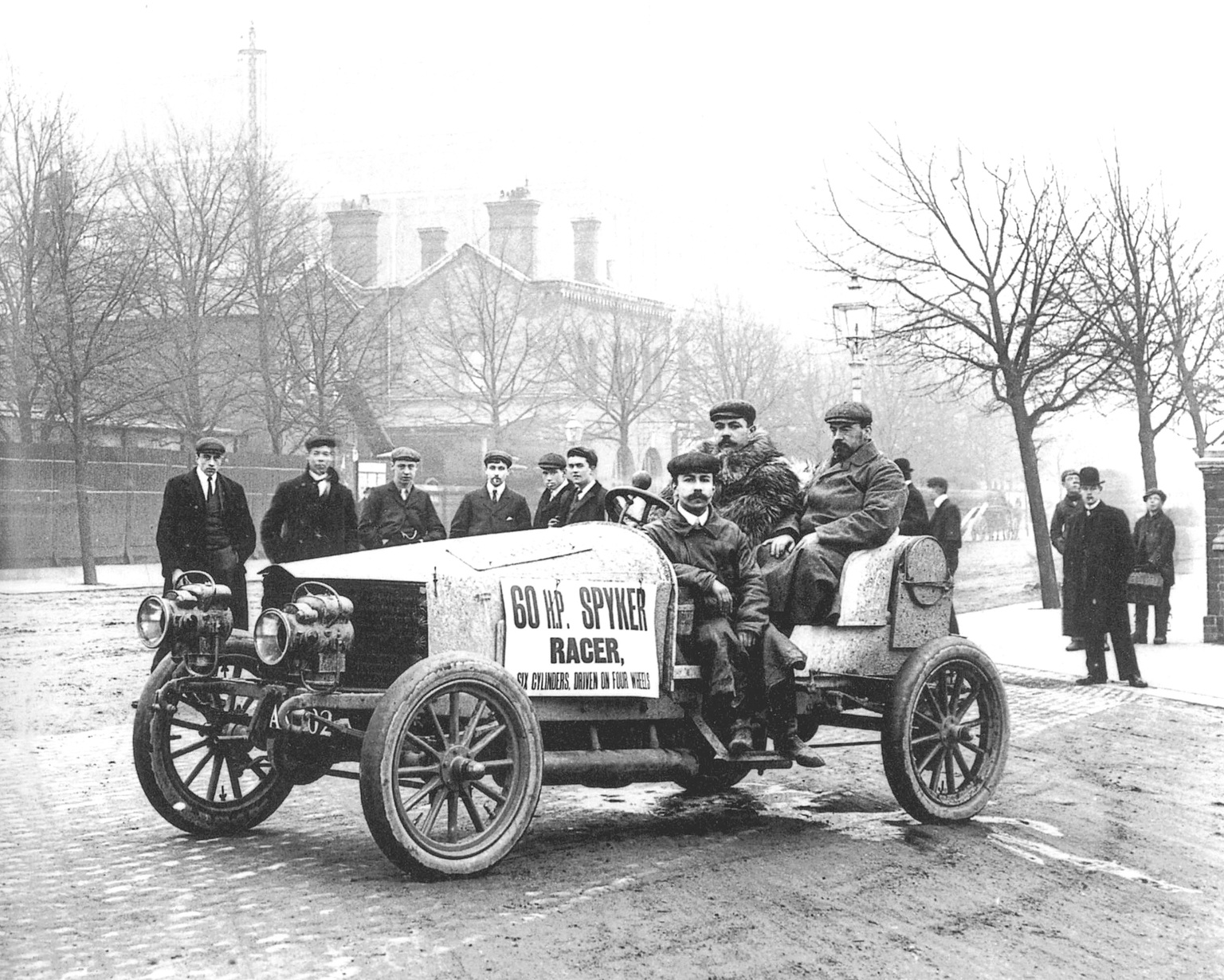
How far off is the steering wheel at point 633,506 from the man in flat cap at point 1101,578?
292 inches

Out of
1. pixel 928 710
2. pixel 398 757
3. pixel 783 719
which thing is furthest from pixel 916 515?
pixel 398 757

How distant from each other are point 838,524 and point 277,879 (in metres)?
3.15

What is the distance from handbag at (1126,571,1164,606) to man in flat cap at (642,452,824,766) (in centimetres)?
1119

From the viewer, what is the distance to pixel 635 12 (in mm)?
63000

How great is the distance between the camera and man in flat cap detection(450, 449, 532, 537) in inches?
506

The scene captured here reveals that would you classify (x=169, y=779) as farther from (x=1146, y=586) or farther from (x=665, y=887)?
(x=1146, y=586)

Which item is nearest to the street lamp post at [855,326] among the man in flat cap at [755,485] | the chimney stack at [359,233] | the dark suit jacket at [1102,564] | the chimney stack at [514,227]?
the dark suit jacket at [1102,564]

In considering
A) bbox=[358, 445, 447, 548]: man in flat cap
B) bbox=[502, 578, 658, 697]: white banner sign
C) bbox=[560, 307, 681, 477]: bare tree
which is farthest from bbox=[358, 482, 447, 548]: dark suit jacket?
bbox=[560, 307, 681, 477]: bare tree

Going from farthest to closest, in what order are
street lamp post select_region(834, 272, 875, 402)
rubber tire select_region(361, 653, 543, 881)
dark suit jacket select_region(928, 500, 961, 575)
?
street lamp post select_region(834, 272, 875, 402)
dark suit jacket select_region(928, 500, 961, 575)
rubber tire select_region(361, 653, 543, 881)

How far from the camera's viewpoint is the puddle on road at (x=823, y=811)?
6.91m

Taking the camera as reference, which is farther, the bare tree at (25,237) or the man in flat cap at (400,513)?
the bare tree at (25,237)

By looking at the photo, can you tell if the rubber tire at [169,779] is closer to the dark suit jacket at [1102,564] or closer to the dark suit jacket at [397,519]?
the dark suit jacket at [397,519]

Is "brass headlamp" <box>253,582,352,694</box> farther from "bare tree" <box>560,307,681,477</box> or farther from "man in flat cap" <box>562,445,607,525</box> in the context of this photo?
"bare tree" <box>560,307,681,477</box>

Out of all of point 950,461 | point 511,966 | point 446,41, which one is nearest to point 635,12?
point 446,41
